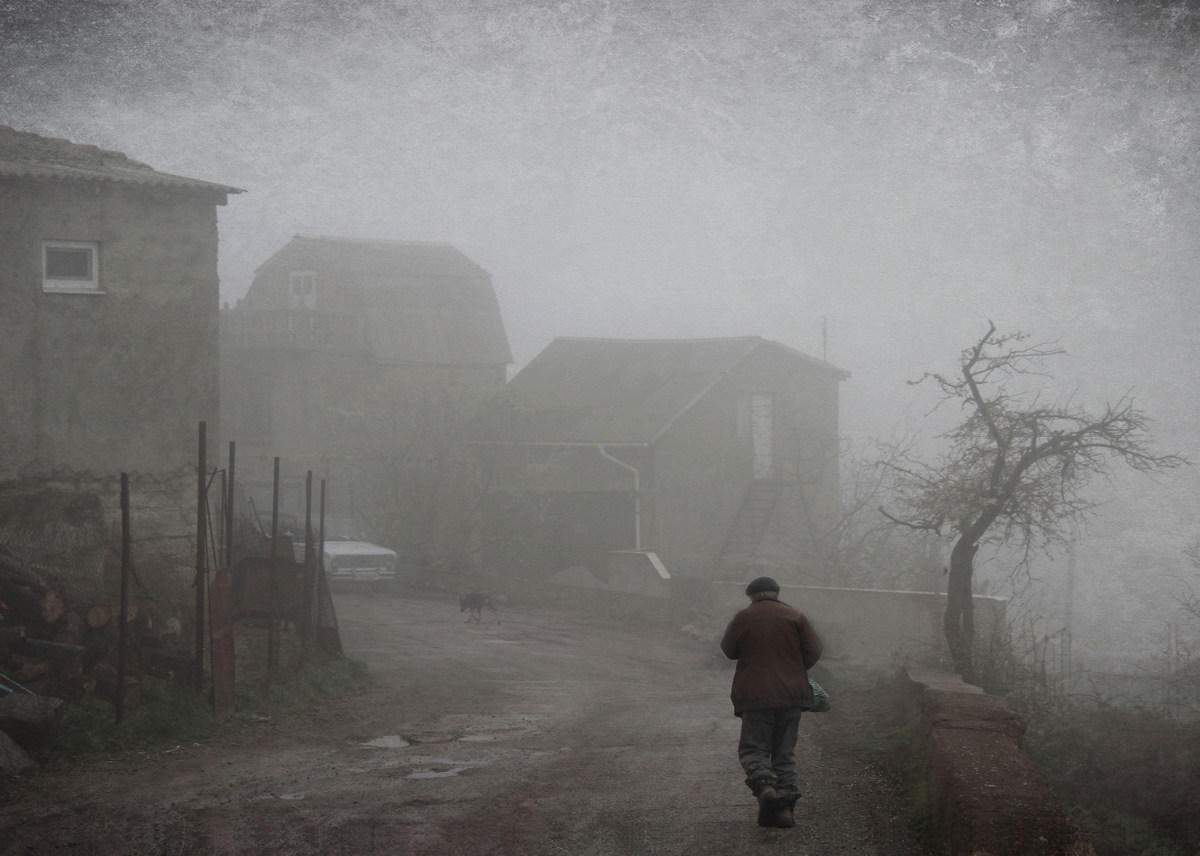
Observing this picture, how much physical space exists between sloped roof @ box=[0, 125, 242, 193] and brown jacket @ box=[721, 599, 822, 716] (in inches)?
424

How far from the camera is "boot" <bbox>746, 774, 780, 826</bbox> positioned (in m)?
6.36

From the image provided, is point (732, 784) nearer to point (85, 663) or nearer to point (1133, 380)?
point (85, 663)

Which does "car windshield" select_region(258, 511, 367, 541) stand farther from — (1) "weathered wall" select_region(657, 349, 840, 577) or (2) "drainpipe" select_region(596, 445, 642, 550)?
(1) "weathered wall" select_region(657, 349, 840, 577)

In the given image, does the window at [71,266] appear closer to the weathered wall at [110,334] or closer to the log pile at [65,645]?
the weathered wall at [110,334]

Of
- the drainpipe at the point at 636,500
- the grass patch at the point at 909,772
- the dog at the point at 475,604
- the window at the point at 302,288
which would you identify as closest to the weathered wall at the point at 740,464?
the drainpipe at the point at 636,500

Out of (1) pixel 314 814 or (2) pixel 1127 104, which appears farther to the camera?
(2) pixel 1127 104

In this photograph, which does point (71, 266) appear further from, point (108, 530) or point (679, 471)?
point (679, 471)

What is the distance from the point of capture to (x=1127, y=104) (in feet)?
92.9

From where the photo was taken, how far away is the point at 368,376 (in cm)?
3622

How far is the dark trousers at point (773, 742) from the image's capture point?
666 cm

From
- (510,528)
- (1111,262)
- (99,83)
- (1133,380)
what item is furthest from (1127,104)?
(1111,262)

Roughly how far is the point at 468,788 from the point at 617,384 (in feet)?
85.2

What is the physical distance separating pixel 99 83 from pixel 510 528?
15.2 metres

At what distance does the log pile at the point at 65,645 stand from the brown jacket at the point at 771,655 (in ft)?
19.0
